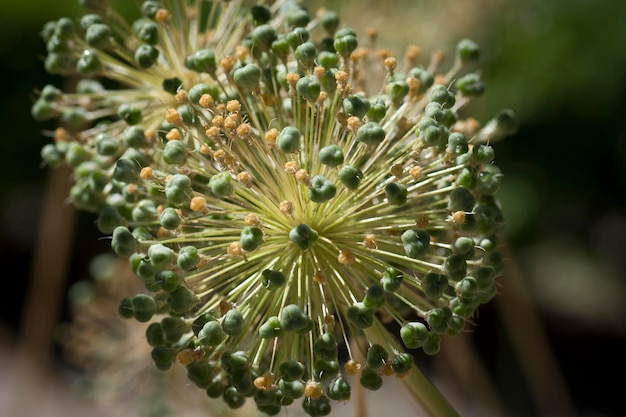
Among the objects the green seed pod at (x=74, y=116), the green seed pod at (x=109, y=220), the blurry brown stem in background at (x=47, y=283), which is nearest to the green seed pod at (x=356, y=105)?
the green seed pod at (x=109, y=220)

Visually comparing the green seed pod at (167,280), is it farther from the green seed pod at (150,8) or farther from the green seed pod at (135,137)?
the green seed pod at (150,8)

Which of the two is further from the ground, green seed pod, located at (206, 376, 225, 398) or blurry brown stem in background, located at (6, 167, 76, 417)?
blurry brown stem in background, located at (6, 167, 76, 417)

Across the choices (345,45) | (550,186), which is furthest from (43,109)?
(550,186)

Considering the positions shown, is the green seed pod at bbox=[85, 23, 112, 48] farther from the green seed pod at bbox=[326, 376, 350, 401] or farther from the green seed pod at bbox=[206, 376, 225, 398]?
the green seed pod at bbox=[326, 376, 350, 401]

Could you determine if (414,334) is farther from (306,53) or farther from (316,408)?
(306,53)

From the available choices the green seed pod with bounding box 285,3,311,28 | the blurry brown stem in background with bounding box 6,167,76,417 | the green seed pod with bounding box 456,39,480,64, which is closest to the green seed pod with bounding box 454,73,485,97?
the green seed pod with bounding box 456,39,480,64

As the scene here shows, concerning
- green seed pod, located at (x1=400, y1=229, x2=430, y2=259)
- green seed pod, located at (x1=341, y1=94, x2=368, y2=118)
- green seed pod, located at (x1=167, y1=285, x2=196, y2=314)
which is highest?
green seed pod, located at (x1=341, y1=94, x2=368, y2=118)

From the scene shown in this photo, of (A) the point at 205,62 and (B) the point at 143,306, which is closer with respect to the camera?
(B) the point at 143,306
